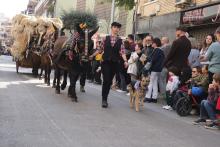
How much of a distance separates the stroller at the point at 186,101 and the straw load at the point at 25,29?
859 centimetres

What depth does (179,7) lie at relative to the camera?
22.9 metres

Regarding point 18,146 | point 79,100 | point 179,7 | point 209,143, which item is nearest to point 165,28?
point 179,7

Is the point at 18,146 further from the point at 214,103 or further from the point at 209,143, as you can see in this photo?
the point at 214,103

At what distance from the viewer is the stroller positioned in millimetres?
12477

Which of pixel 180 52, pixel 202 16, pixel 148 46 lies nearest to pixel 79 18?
pixel 202 16

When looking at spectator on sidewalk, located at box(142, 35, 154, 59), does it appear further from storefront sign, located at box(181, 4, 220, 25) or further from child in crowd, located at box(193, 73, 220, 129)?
storefront sign, located at box(181, 4, 220, 25)

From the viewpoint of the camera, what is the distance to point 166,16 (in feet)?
80.0

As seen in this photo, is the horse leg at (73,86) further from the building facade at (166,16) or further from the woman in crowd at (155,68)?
the building facade at (166,16)

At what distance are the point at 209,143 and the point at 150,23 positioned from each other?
1819 cm

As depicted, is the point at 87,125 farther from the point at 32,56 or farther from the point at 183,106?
the point at 32,56

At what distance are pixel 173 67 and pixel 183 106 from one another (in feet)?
5.81

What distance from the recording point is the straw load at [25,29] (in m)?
20.3

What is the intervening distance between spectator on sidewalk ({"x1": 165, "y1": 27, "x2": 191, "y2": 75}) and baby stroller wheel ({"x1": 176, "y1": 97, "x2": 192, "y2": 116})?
5.44 feet

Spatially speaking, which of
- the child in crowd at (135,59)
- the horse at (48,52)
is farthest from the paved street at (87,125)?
the horse at (48,52)
